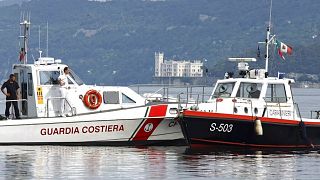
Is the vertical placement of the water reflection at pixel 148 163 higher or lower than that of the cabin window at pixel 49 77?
lower

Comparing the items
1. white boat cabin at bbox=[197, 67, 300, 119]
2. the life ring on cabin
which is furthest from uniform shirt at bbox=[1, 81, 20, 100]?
white boat cabin at bbox=[197, 67, 300, 119]

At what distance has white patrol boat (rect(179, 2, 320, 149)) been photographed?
131 feet

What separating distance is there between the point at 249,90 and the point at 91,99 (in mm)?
5222

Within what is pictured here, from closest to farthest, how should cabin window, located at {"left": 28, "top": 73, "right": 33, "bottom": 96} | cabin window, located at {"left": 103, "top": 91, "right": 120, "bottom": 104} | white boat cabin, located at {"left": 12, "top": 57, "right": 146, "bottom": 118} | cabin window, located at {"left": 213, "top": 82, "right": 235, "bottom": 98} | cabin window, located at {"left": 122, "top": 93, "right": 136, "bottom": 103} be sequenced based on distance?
cabin window, located at {"left": 213, "top": 82, "right": 235, "bottom": 98} < white boat cabin, located at {"left": 12, "top": 57, "right": 146, "bottom": 118} < cabin window, located at {"left": 28, "top": 73, "right": 33, "bottom": 96} < cabin window, located at {"left": 103, "top": 91, "right": 120, "bottom": 104} < cabin window, located at {"left": 122, "top": 93, "right": 136, "bottom": 103}

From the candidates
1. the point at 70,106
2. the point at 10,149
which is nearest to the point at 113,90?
the point at 70,106

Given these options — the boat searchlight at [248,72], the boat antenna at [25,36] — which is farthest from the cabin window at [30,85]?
the boat searchlight at [248,72]

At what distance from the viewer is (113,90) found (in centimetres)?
4250

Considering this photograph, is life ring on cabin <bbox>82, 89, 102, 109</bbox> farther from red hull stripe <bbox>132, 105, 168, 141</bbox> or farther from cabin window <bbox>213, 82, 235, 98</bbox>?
cabin window <bbox>213, 82, 235, 98</bbox>

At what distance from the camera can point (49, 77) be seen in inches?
1665

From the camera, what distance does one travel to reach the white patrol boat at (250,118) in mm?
39875

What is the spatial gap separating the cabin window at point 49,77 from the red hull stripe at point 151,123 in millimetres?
3254

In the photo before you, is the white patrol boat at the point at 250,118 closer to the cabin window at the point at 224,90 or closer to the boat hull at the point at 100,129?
the cabin window at the point at 224,90

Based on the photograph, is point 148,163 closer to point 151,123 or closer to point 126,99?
point 151,123

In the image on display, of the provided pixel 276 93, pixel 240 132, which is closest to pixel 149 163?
pixel 240 132
